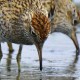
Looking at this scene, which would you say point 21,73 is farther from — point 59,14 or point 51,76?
point 59,14

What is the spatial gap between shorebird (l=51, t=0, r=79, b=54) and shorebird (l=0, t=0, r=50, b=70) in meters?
2.77

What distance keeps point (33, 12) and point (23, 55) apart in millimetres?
2453

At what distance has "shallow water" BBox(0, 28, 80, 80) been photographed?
11.1m

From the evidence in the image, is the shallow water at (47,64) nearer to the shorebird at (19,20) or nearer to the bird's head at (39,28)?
the shorebird at (19,20)

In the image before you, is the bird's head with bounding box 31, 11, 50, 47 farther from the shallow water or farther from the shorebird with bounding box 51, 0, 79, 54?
the shorebird with bounding box 51, 0, 79, 54

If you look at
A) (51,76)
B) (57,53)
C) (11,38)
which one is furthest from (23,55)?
(51,76)

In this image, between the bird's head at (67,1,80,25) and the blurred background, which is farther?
the bird's head at (67,1,80,25)

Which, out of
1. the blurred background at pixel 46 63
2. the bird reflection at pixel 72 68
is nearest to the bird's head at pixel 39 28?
the blurred background at pixel 46 63

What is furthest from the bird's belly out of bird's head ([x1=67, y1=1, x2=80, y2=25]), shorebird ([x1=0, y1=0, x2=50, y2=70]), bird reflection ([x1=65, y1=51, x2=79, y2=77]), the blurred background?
bird's head ([x1=67, y1=1, x2=80, y2=25])

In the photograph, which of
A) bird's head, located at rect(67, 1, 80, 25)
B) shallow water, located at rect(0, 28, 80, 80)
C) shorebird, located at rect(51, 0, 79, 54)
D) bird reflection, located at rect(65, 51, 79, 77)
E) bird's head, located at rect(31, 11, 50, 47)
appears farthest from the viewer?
bird's head, located at rect(67, 1, 80, 25)

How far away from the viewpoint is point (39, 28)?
10695mm

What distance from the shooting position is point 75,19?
16.2 meters

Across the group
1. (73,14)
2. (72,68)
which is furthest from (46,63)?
(73,14)

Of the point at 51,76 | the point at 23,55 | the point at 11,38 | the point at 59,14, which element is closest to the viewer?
the point at 51,76
